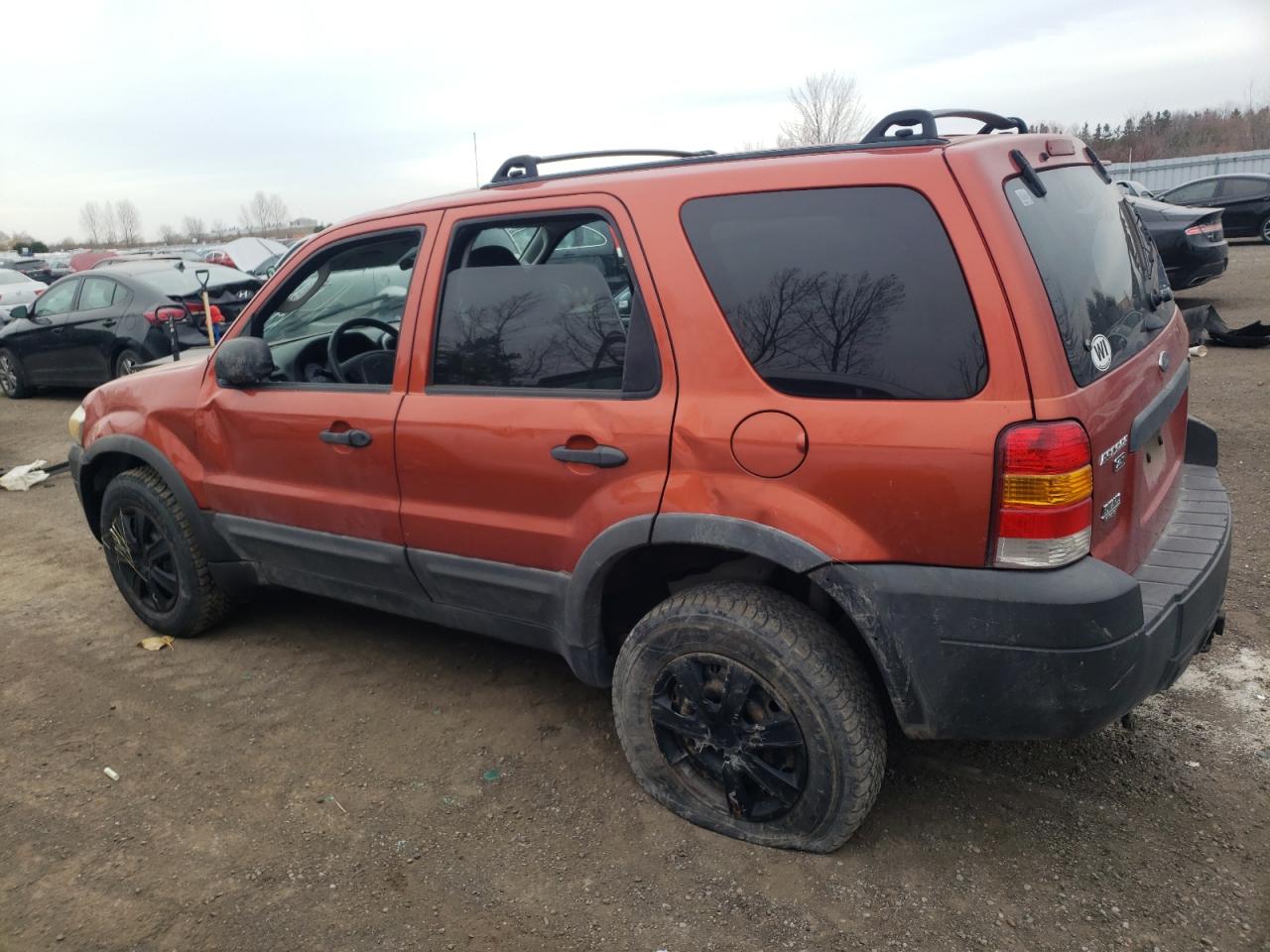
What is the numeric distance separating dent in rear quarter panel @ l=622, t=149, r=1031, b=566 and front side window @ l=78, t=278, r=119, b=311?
9598 mm

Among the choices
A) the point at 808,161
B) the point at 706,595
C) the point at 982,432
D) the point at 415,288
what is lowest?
the point at 706,595

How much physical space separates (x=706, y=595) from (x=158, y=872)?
1.77m

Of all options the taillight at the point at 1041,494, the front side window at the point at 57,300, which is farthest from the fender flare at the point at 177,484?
the front side window at the point at 57,300

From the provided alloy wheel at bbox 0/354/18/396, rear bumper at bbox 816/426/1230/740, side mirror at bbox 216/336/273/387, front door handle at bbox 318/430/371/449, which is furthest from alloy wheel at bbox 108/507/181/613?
alloy wheel at bbox 0/354/18/396

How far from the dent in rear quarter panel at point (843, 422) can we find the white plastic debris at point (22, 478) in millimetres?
6374

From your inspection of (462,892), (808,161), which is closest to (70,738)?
(462,892)

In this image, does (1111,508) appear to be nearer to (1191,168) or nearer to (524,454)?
(524,454)

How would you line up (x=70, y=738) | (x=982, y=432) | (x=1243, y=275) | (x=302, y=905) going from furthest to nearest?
(x=1243, y=275), (x=70, y=738), (x=302, y=905), (x=982, y=432)

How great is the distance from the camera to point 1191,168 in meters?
32.7

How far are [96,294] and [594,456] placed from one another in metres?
9.89

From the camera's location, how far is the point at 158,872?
8.93 ft

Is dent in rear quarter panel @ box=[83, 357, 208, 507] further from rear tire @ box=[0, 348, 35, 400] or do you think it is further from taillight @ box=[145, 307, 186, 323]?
rear tire @ box=[0, 348, 35, 400]

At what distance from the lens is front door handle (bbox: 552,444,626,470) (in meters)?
2.67

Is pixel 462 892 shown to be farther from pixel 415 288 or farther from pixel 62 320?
pixel 62 320
